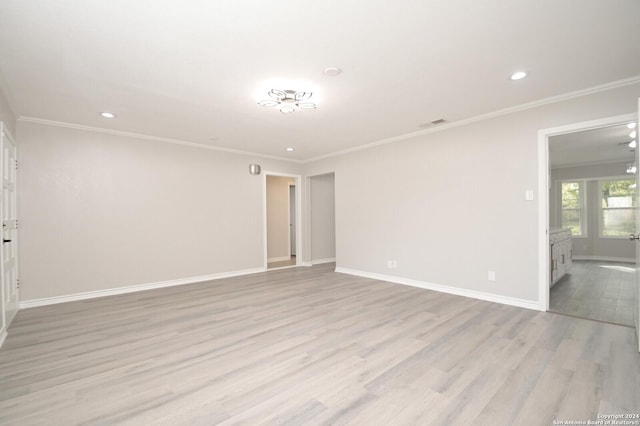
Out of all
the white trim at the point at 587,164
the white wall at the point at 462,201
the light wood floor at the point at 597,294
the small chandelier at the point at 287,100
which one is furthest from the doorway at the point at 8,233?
the white trim at the point at 587,164

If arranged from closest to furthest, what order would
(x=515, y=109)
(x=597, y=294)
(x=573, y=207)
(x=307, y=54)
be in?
(x=307, y=54), (x=515, y=109), (x=597, y=294), (x=573, y=207)

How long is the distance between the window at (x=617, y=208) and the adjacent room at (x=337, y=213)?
1274mm

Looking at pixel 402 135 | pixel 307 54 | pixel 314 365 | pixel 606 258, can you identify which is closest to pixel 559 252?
pixel 402 135

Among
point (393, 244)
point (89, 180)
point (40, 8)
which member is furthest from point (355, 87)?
point (89, 180)

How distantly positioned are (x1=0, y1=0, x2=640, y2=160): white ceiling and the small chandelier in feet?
0.45

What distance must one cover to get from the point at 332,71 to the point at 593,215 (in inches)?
339

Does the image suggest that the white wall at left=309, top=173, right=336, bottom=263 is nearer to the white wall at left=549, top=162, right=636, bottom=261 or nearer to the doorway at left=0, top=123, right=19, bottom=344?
the doorway at left=0, top=123, right=19, bottom=344

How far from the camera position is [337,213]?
6.23 metres

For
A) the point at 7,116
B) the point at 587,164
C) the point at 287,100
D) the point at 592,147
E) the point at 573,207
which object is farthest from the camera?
the point at 573,207

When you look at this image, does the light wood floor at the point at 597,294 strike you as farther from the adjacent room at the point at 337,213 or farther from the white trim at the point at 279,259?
the white trim at the point at 279,259

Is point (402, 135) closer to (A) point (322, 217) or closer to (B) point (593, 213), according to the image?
(A) point (322, 217)

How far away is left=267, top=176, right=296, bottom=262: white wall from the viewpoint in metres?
7.76

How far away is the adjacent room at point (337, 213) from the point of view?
193 centimetres

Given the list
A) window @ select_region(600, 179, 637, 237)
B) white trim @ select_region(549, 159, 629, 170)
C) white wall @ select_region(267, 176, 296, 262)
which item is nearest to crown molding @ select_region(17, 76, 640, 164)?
white wall @ select_region(267, 176, 296, 262)
